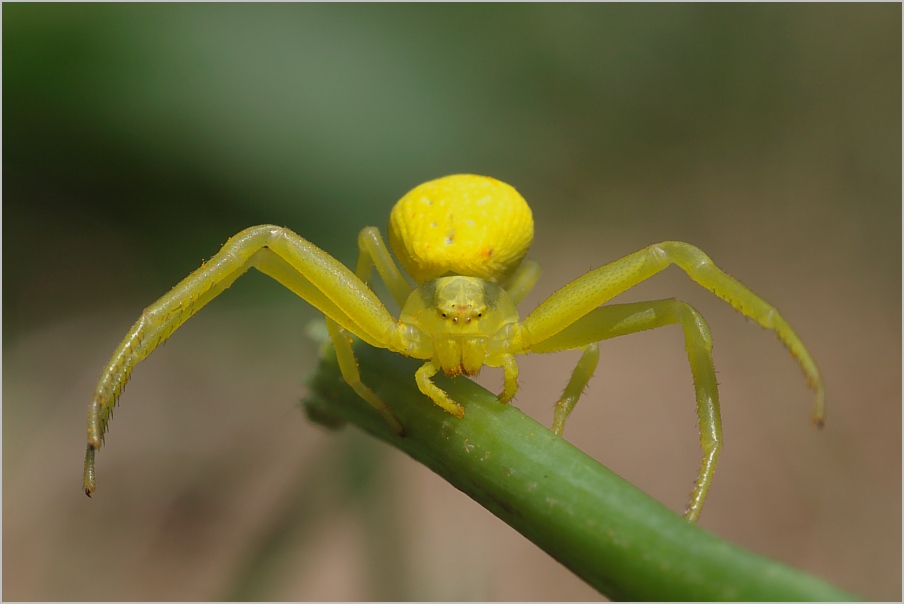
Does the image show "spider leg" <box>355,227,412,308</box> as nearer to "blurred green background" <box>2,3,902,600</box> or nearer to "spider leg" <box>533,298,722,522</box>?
"spider leg" <box>533,298,722,522</box>

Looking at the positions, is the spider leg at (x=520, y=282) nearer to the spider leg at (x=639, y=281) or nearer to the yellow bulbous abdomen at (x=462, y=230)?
the yellow bulbous abdomen at (x=462, y=230)

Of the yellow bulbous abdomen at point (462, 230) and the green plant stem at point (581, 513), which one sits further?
the yellow bulbous abdomen at point (462, 230)

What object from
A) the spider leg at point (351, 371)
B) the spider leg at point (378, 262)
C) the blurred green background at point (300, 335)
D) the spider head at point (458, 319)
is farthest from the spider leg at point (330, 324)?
the blurred green background at point (300, 335)

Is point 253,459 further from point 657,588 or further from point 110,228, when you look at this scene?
point 657,588

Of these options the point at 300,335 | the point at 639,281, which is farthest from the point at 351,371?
the point at 300,335

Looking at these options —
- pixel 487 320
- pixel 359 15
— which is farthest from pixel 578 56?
pixel 487 320
